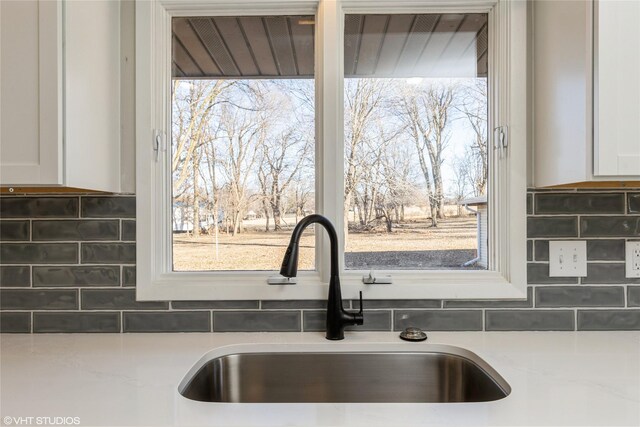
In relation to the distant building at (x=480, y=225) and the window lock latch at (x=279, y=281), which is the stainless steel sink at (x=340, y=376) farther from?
the distant building at (x=480, y=225)

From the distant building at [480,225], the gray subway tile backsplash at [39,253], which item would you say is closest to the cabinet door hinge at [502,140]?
the distant building at [480,225]

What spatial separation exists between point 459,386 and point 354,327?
1.23 ft

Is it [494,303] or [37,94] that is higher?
[37,94]

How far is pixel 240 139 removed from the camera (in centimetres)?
147

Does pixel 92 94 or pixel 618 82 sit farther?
pixel 92 94

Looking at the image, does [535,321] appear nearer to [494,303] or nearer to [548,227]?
[494,303]

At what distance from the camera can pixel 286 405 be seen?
2.82 feet

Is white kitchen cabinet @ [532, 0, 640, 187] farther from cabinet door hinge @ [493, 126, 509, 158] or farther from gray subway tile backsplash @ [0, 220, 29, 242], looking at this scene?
gray subway tile backsplash @ [0, 220, 29, 242]

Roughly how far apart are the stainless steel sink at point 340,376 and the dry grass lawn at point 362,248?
326 mm

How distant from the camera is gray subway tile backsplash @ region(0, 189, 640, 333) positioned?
1386mm

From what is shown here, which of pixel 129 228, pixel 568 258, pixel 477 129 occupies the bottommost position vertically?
pixel 568 258

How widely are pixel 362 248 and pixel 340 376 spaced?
0.44 m

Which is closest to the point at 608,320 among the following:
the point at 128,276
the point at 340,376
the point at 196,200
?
the point at 340,376

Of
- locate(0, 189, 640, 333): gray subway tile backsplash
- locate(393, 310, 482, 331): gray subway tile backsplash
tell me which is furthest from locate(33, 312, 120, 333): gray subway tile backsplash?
locate(393, 310, 482, 331): gray subway tile backsplash
